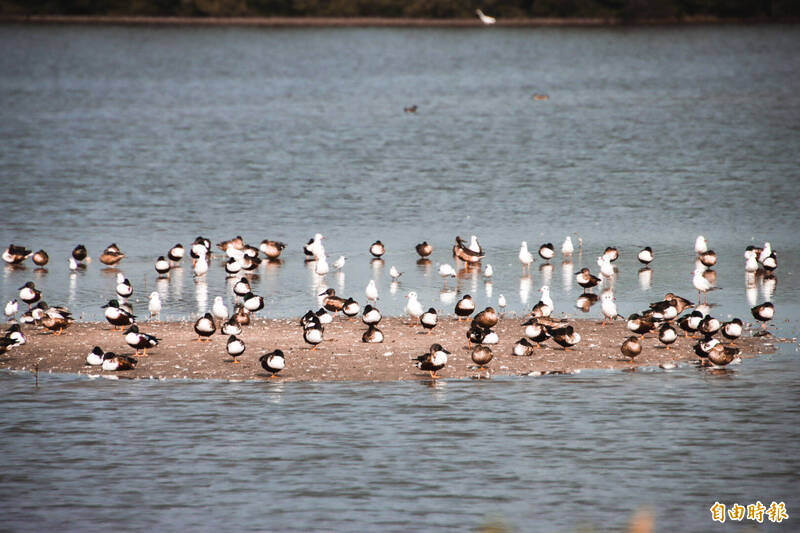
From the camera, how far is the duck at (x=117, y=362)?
23.1m

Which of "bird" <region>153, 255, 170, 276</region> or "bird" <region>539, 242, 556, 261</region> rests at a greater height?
"bird" <region>539, 242, 556, 261</region>

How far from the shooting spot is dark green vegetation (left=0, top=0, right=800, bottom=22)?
16300cm

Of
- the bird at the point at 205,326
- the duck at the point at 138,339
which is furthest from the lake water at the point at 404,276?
the bird at the point at 205,326

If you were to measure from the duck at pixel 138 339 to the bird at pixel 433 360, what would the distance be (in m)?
5.40

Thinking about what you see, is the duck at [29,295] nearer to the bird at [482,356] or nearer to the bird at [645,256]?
the bird at [482,356]

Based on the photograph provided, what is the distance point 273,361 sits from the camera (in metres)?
22.8

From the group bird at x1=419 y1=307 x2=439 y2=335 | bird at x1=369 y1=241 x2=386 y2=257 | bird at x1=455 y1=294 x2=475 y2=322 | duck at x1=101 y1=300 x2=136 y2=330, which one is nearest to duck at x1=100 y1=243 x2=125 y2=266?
bird at x1=369 y1=241 x2=386 y2=257

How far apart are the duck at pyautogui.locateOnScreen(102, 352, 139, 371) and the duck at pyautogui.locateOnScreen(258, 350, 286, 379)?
2571 millimetres

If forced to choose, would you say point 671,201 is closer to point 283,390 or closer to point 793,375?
point 793,375

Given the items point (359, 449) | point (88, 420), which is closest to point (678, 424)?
point (359, 449)

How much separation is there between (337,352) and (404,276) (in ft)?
28.2

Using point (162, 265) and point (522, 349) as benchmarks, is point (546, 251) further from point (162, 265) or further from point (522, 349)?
point (162, 265)

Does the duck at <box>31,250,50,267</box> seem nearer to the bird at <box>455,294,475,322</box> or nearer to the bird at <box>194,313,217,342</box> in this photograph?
the bird at <box>194,313,217,342</box>

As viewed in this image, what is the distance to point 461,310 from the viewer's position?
26625 mm
